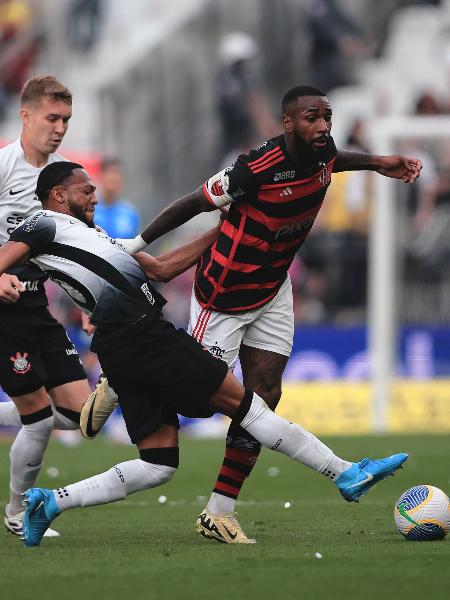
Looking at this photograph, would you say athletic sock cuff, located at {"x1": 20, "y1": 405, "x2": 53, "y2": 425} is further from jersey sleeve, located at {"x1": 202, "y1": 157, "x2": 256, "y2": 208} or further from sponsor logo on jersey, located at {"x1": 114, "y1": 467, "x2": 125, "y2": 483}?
jersey sleeve, located at {"x1": 202, "y1": 157, "x2": 256, "y2": 208}

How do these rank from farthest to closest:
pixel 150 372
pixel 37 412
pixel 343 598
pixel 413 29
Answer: pixel 413 29 < pixel 37 412 < pixel 150 372 < pixel 343 598

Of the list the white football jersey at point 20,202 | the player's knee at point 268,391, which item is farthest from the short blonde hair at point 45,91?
the player's knee at point 268,391

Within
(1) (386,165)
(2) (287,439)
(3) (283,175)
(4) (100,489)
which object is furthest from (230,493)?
(1) (386,165)

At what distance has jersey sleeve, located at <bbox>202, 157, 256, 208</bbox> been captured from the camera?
7.29 m

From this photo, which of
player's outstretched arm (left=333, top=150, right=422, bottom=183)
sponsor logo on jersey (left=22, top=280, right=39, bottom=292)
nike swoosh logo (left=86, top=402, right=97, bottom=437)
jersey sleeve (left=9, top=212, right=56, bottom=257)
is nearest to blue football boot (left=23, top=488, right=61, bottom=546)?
nike swoosh logo (left=86, top=402, right=97, bottom=437)

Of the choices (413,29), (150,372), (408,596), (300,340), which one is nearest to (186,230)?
(300,340)

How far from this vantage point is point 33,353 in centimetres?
817

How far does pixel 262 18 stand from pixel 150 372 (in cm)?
1827

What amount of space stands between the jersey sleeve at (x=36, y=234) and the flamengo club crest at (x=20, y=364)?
1.27 meters

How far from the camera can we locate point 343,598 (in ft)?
17.8

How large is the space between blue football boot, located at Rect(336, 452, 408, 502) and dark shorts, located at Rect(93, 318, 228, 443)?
800 millimetres

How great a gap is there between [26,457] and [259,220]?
203cm

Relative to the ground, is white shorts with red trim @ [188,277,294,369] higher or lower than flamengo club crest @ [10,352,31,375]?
higher

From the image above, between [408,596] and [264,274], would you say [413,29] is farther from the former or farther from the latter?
[408,596]
